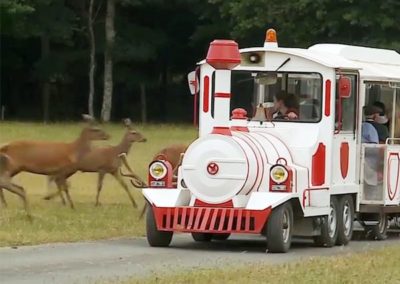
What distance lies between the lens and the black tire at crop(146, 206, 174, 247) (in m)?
17.3

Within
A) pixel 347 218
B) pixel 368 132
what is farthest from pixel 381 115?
pixel 347 218

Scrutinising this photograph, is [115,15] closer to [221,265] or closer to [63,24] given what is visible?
[63,24]

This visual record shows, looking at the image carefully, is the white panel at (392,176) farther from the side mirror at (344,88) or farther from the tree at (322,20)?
the tree at (322,20)

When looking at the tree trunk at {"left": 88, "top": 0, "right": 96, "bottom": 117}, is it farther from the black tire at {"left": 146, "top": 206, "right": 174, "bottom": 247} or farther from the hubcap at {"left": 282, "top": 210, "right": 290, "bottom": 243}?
the hubcap at {"left": 282, "top": 210, "right": 290, "bottom": 243}

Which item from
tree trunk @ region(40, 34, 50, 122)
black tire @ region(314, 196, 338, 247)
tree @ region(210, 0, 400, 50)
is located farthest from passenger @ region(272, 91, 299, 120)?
tree trunk @ region(40, 34, 50, 122)

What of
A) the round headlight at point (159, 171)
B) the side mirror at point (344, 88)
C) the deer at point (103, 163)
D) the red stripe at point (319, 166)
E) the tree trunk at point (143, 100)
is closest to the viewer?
the round headlight at point (159, 171)

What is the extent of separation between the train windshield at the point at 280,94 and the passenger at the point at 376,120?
197 centimetres

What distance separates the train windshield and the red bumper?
2.12 meters

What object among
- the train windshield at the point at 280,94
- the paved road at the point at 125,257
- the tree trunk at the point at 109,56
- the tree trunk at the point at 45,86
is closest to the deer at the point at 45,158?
the paved road at the point at 125,257

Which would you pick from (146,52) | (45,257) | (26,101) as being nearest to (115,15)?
(146,52)

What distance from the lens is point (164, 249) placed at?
17250 mm

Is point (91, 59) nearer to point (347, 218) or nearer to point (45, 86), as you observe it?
point (45, 86)

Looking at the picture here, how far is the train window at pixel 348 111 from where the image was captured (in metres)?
18.4

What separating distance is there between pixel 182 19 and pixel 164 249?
48840 mm
